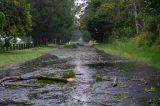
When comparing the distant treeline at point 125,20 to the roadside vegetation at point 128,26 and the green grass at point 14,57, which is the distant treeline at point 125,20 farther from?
the green grass at point 14,57

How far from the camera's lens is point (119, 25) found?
8969 centimetres

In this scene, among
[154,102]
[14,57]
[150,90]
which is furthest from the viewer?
[14,57]

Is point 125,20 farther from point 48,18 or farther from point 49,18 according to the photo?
point 48,18

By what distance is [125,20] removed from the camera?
268ft

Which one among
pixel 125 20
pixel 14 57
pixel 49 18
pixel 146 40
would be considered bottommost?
pixel 14 57

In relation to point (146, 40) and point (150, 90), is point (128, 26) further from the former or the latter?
point (150, 90)

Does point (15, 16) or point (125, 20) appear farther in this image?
point (125, 20)

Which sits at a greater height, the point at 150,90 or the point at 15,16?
the point at 15,16

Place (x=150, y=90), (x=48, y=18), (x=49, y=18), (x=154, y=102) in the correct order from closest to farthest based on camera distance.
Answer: (x=154, y=102) < (x=150, y=90) < (x=49, y=18) < (x=48, y=18)

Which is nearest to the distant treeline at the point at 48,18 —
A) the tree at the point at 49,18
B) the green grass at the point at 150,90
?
the tree at the point at 49,18

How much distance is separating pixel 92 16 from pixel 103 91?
82.0 m

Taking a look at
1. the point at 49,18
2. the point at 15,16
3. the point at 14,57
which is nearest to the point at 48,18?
the point at 49,18

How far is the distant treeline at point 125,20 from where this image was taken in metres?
39.1

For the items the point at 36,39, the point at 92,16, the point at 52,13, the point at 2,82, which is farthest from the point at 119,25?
the point at 2,82
